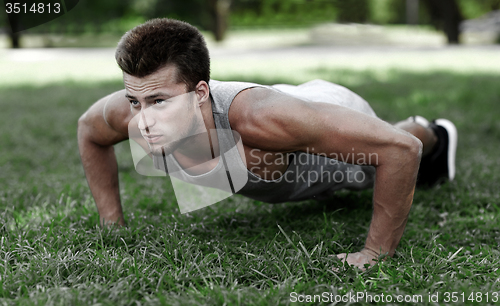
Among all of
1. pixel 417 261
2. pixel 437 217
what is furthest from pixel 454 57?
pixel 417 261

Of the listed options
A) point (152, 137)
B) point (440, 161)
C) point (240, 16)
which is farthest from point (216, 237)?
point (240, 16)

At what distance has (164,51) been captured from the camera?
212cm

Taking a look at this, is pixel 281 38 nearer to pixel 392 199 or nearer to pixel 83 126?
pixel 83 126

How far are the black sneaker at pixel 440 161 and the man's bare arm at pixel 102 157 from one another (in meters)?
2.20

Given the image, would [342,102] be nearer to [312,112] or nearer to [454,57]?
[312,112]

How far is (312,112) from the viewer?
2.14 meters

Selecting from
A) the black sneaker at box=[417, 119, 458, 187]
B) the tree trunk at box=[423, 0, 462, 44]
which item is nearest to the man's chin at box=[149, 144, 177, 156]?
the black sneaker at box=[417, 119, 458, 187]

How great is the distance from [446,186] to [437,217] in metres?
0.55

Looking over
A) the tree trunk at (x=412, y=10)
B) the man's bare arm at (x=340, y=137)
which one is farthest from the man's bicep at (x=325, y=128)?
the tree trunk at (x=412, y=10)

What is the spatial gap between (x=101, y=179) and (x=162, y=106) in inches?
37.6

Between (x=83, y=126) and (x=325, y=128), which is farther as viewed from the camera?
(x=83, y=126)

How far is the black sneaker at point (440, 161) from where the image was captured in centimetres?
352

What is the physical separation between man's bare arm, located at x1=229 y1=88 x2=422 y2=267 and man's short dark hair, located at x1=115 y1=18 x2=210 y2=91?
0.89ft

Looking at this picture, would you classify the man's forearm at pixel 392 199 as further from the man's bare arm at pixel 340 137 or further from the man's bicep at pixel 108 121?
the man's bicep at pixel 108 121
